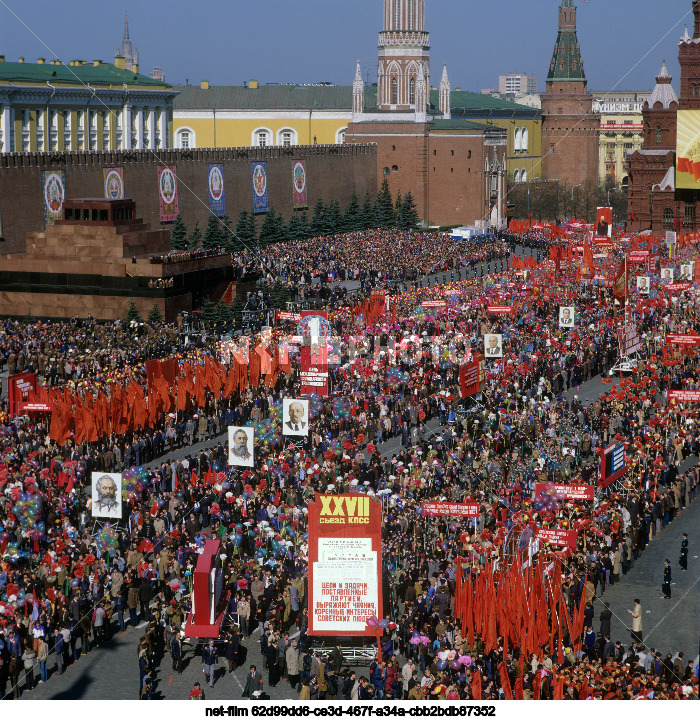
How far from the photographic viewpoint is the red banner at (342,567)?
20.3 metres

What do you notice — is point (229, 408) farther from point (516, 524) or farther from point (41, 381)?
point (516, 524)

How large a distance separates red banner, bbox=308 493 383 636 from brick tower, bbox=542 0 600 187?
100m

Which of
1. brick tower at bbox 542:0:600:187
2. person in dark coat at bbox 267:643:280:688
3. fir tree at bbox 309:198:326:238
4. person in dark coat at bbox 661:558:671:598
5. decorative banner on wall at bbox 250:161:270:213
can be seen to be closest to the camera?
person in dark coat at bbox 267:643:280:688

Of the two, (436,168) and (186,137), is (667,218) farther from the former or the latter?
(186,137)

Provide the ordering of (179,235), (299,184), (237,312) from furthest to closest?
1. (299,184)
2. (179,235)
3. (237,312)

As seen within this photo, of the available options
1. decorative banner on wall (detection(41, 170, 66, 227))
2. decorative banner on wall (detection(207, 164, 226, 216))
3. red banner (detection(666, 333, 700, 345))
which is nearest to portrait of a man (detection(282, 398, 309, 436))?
red banner (detection(666, 333, 700, 345))

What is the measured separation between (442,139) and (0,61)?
94.3 ft

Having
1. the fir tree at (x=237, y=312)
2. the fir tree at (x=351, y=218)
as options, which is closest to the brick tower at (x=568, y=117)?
the fir tree at (x=351, y=218)

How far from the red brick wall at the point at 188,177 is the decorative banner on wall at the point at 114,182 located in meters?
0.42

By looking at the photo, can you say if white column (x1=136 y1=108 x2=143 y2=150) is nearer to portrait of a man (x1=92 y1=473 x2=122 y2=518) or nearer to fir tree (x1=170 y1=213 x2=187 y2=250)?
fir tree (x1=170 y1=213 x2=187 y2=250)

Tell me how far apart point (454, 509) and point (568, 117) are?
101 m

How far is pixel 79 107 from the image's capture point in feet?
292

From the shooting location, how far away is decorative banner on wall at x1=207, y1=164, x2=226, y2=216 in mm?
75562

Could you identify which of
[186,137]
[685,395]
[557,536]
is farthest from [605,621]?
[186,137]
